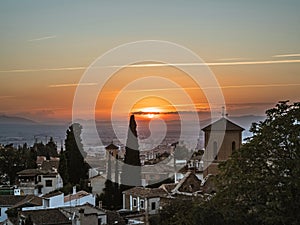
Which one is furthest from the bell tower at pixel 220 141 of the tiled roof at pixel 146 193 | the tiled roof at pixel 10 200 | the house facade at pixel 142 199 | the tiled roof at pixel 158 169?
the tiled roof at pixel 158 169

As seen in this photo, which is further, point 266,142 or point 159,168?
point 159,168

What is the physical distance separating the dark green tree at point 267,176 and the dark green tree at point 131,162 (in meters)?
13.7

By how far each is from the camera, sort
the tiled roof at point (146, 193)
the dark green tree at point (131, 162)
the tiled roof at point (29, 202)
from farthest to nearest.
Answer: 1. the dark green tree at point (131, 162)
2. the tiled roof at point (146, 193)
3. the tiled roof at point (29, 202)

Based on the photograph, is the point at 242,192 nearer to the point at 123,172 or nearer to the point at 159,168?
the point at 123,172

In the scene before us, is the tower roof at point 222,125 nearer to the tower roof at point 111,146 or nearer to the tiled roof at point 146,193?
the tiled roof at point 146,193

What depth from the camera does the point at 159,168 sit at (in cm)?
3234

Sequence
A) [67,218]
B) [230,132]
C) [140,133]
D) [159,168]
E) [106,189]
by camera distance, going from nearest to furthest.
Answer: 1. [67,218]
2. [230,132]
3. [106,189]
4. [140,133]
5. [159,168]

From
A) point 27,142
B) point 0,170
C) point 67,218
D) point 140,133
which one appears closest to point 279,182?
point 67,218

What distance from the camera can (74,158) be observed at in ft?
90.8

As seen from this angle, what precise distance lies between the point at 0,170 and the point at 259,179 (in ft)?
85.7

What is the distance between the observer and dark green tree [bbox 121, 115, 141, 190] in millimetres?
Result: 23734

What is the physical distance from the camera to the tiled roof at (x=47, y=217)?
14.2 meters

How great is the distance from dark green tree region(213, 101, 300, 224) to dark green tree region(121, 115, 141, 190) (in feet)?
44.9

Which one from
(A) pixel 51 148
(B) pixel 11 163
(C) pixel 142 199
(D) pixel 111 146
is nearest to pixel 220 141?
(C) pixel 142 199
